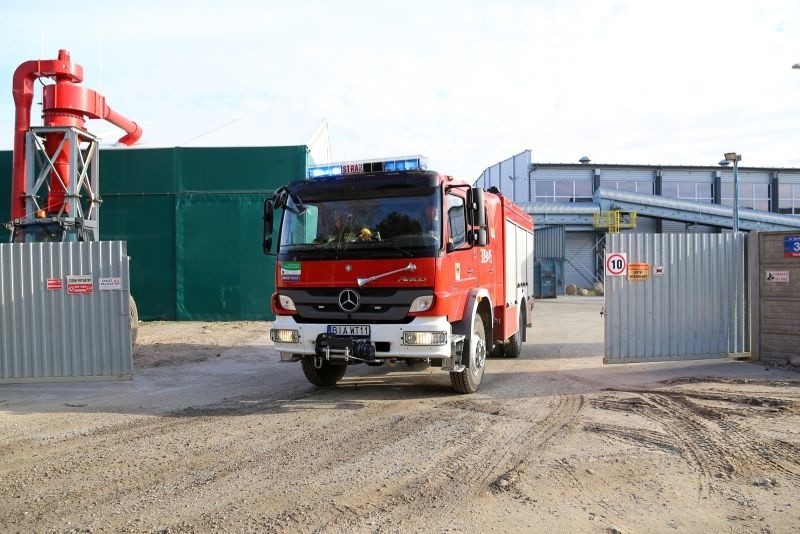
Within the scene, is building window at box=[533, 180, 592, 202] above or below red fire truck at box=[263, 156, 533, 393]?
above

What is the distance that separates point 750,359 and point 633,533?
7.91 metres

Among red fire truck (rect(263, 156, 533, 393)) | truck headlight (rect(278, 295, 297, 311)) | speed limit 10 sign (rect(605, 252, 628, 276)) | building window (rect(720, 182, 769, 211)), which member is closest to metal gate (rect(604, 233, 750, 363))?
speed limit 10 sign (rect(605, 252, 628, 276))

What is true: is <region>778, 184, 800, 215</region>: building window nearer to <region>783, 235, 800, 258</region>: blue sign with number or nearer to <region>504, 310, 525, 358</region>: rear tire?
<region>783, 235, 800, 258</region>: blue sign with number

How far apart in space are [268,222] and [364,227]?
1551mm

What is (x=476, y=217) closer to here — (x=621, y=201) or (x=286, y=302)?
(x=286, y=302)

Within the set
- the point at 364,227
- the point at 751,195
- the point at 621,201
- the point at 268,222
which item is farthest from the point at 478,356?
the point at 751,195

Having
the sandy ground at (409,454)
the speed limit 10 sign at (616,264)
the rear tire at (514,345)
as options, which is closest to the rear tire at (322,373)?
the sandy ground at (409,454)

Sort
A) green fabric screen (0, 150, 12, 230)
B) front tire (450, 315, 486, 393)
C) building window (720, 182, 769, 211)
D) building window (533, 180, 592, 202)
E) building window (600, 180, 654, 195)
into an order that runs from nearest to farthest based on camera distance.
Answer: front tire (450, 315, 486, 393)
green fabric screen (0, 150, 12, 230)
building window (533, 180, 592, 202)
building window (600, 180, 654, 195)
building window (720, 182, 769, 211)

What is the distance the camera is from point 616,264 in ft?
32.7

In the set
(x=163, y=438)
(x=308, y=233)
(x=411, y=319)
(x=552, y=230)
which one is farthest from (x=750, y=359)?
(x=552, y=230)

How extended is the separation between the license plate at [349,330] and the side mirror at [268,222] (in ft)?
5.29

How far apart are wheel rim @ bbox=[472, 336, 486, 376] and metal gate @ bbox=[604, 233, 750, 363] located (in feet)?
8.60

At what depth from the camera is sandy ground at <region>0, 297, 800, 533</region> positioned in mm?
4262

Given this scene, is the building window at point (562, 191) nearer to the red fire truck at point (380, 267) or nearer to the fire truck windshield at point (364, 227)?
the red fire truck at point (380, 267)
